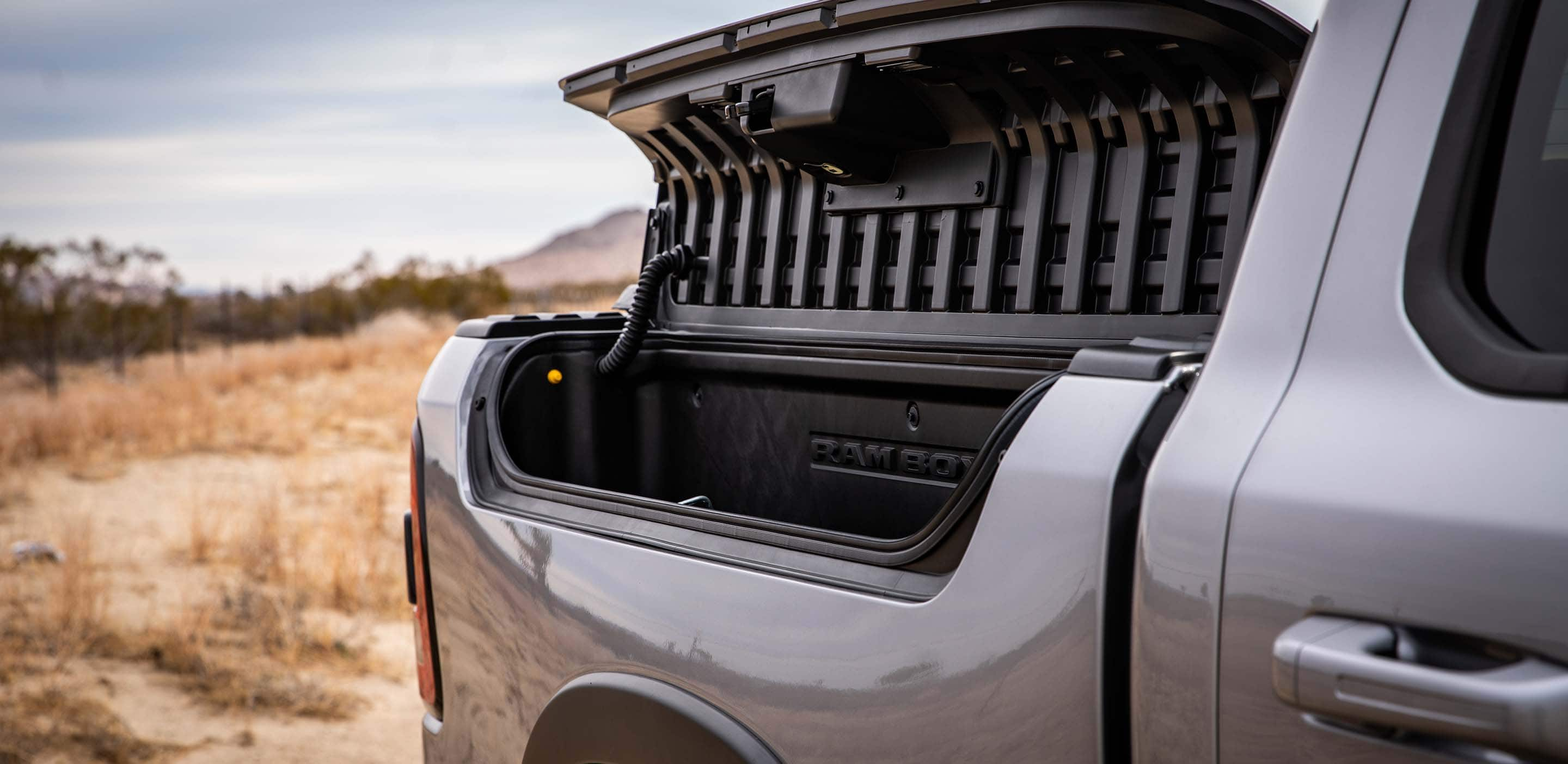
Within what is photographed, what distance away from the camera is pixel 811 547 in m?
1.48

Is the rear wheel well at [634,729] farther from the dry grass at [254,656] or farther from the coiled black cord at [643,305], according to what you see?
the dry grass at [254,656]

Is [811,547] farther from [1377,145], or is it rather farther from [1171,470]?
[1377,145]

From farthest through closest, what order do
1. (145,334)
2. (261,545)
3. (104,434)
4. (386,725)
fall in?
(145,334) → (104,434) → (261,545) → (386,725)

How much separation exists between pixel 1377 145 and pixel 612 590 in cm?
119

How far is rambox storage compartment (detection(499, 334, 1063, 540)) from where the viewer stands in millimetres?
2277

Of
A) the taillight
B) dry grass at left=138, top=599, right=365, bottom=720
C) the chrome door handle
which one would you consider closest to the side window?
the chrome door handle

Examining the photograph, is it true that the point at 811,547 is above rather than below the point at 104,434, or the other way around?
above

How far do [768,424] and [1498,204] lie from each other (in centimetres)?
180

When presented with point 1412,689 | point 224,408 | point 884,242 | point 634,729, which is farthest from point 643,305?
point 224,408

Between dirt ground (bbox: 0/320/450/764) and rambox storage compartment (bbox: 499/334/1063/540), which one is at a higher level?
rambox storage compartment (bbox: 499/334/1063/540)

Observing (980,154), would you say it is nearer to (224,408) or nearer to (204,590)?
(204,590)

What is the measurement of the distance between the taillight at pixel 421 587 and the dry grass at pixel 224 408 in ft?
37.0

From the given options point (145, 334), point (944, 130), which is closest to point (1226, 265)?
point (944, 130)

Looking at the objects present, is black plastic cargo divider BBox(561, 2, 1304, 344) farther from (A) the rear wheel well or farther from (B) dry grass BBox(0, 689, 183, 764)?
(B) dry grass BBox(0, 689, 183, 764)
